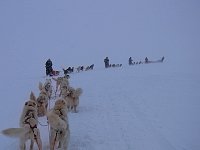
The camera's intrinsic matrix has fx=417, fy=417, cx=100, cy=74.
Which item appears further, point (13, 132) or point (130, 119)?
point (130, 119)

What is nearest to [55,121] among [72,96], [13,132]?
[13,132]

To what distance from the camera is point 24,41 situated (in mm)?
96938

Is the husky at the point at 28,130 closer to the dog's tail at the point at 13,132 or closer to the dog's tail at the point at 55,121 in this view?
the dog's tail at the point at 13,132

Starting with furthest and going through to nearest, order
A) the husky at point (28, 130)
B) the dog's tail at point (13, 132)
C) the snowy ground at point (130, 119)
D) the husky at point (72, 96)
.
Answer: the husky at point (72, 96), the snowy ground at point (130, 119), the husky at point (28, 130), the dog's tail at point (13, 132)

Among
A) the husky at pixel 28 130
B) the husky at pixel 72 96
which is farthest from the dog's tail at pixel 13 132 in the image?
the husky at pixel 72 96

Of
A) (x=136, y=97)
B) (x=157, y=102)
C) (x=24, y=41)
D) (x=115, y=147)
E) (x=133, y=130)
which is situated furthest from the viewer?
(x=24, y=41)

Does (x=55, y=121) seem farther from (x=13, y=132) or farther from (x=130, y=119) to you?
(x=130, y=119)

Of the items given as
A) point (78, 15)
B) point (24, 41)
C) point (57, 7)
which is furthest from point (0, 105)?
point (57, 7)

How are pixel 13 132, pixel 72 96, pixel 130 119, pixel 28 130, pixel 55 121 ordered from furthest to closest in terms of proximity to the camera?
pixel 72 96 < pixel 130 119 < pixel 28 130 < pixel 55 121 < pixel 13 132

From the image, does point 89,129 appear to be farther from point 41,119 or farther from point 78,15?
point 78,15

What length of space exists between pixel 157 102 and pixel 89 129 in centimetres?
429

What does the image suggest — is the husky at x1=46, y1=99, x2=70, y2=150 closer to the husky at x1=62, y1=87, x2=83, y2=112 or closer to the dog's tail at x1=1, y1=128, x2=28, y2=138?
the dog's tail at x1=1, y1=128, x2=28, y2=138

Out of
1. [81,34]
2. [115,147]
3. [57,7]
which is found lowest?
[115,147]

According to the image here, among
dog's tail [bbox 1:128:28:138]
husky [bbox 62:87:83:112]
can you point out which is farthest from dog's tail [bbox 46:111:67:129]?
husky [bbox 62:87:83:112]
